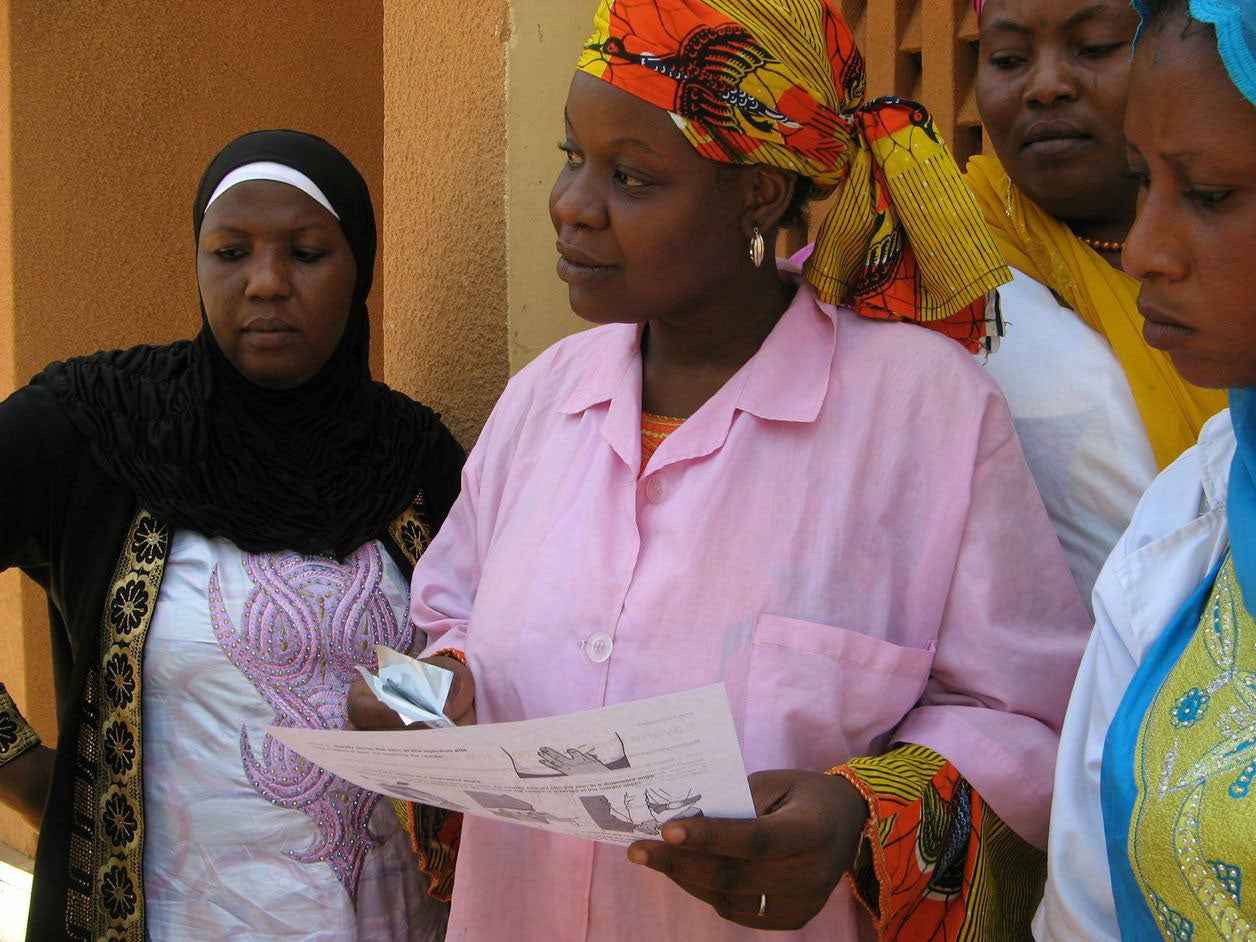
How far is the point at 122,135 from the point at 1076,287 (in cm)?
414

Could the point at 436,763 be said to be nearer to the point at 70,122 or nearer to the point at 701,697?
the point at 701,697

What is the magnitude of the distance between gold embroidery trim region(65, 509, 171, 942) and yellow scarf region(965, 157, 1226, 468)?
160 centimetres

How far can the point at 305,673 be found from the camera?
232 centimetres

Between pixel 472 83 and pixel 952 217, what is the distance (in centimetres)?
156

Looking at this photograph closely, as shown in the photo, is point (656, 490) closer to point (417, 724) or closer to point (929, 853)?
point (417, 724)

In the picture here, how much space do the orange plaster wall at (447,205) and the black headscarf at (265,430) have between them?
34 centimetres

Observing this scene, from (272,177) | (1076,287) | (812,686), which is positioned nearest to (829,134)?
(1076,287)

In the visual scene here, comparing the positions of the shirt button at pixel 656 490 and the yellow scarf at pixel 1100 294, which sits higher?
the yellow scarf at pixel 1100 294

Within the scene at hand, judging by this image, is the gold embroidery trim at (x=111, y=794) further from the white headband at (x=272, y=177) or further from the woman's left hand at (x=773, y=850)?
the woman's left hand at (x=773, y=850)

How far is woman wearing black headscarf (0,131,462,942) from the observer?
89.9 inches

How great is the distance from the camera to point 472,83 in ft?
10.1

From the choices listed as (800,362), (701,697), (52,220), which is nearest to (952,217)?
(800,362)

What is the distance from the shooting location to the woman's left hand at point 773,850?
1.43 meters

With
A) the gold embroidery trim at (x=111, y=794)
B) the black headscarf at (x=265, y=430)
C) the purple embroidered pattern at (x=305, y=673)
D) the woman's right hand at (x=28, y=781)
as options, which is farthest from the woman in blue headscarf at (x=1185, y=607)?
the woman's right hand at (x=28, y=781)
